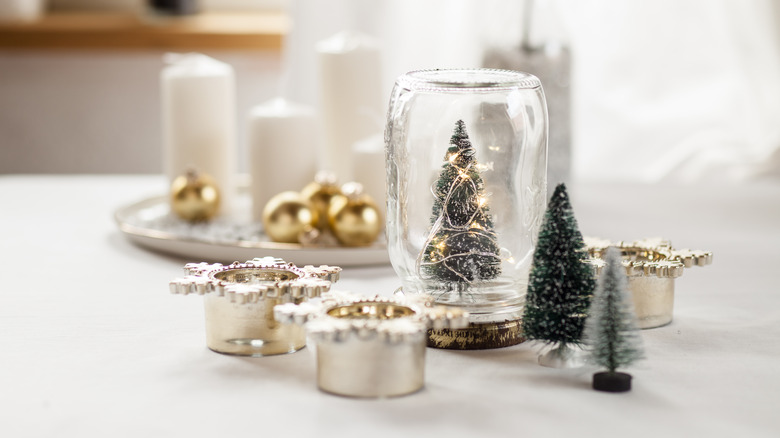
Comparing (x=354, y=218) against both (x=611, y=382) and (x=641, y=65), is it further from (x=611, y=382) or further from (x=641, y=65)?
(x=641, y=65)

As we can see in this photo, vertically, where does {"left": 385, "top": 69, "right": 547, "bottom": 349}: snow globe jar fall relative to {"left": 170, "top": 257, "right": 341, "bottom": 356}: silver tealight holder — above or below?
above

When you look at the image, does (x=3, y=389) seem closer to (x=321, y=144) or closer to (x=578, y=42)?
(x=321, y=144)

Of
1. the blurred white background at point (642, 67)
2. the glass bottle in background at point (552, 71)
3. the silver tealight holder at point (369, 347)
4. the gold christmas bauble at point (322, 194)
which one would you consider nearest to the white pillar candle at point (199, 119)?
the gold christmas bauble at point (322, 194)

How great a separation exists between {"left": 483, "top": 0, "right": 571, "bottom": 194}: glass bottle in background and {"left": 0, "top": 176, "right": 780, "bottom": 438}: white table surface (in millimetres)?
263

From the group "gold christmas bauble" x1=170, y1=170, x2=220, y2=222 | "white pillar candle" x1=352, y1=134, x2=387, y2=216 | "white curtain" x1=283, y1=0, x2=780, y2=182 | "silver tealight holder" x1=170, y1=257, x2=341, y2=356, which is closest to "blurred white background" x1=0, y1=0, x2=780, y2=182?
"white curtain" x1=283, y1=0, x2=780, y2=182

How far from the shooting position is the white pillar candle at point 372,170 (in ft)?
3.66

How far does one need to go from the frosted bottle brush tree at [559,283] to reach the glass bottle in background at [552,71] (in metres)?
0.54

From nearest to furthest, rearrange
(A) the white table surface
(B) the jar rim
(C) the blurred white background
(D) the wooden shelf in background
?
(A) the white table surface, (B) the jar rim, (C) the blurred white background, (D) the wooden shelf in background

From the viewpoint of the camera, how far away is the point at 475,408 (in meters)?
0.56

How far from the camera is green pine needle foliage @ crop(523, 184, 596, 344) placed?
0.61 meters

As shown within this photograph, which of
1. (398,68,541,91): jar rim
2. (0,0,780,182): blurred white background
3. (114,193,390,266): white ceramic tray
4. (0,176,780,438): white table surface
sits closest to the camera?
(0,176,780,438): white table surface

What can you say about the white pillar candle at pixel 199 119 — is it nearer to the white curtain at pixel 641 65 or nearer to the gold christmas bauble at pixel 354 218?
the gold christmas bauble at pixel 354 218

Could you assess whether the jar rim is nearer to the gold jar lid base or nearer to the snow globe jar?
the snow globe jar

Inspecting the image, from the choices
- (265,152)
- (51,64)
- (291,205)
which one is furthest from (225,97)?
(51,64)
